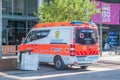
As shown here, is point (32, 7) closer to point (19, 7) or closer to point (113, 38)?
point (19, 7)

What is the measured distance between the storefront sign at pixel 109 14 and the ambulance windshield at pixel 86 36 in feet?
62.6

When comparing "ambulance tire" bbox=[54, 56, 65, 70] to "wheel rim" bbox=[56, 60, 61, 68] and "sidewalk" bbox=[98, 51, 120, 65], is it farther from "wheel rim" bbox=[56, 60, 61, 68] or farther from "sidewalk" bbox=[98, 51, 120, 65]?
"sidewalk" bbox=[98, 51, 120, 65]

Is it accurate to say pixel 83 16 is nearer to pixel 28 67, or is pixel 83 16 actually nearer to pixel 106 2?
pixel 28 67

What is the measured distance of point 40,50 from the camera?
69.9ft

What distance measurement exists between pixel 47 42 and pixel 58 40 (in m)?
0.98

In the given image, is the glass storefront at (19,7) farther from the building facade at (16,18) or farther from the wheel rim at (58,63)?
the wheel rim at (58,63)

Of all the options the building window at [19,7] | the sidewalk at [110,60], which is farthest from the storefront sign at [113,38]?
the sidewalk at [110,60]

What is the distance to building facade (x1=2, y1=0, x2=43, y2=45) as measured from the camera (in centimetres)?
3741

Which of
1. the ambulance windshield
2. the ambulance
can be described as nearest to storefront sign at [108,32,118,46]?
the ambulance

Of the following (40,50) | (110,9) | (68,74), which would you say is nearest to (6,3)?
(110,9)

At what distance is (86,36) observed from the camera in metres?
19.6

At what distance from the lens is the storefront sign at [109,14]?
3931 centimetres

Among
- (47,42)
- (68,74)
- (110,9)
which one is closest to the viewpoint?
(68,74)

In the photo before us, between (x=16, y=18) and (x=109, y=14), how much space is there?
996cm
